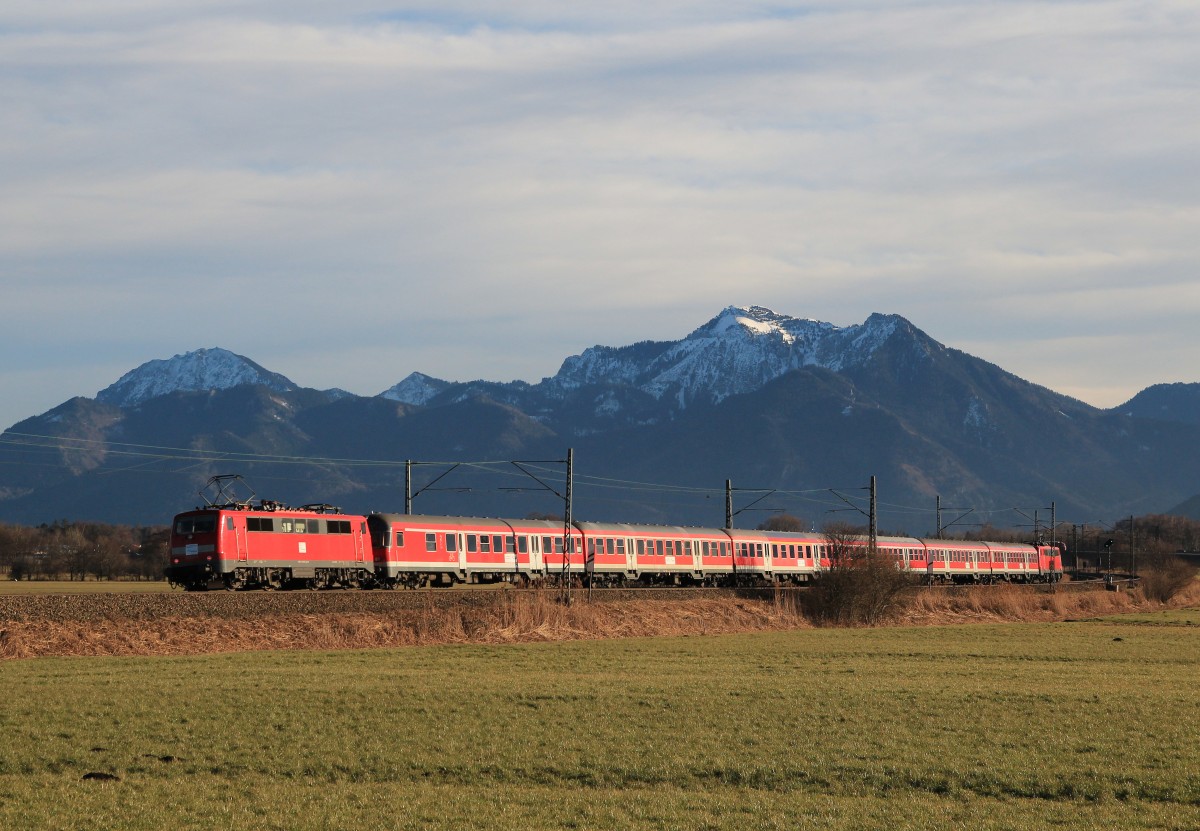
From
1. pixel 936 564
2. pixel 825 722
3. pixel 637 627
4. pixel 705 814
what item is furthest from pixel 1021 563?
pixel 705 814

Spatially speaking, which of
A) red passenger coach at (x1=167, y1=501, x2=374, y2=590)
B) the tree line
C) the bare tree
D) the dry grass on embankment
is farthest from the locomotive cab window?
the tree line

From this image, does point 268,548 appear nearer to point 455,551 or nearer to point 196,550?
point 196,550

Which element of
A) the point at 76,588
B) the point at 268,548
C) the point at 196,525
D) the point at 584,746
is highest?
the point at 196,525

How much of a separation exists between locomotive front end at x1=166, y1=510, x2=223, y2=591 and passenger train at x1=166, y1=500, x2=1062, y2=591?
0.05 m

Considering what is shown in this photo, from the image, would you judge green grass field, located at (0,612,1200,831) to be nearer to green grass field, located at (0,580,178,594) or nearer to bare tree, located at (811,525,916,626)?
bare tree, located at (811,525,916,626)

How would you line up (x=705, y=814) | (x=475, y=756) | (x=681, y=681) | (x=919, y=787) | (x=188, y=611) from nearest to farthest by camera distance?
(x=705, y=814) → (x=919, y=787) → (x=475, y=756) → (x=681, y=681) → (x=188, y=611)

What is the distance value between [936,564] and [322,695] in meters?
80.4

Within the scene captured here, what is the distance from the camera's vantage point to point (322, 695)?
100 ft

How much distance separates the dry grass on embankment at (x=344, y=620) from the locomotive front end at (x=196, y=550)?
256 inches

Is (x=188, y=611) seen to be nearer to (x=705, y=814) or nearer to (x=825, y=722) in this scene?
(x=825, y=722)

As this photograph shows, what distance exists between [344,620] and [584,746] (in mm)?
24525

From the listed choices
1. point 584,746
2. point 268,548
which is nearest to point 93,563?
point 268,548

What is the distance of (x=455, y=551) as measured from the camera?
66.9 meters

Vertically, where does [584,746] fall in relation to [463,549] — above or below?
below
